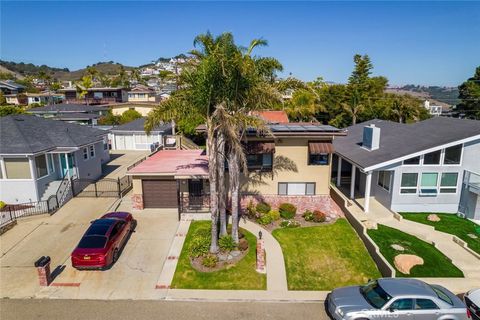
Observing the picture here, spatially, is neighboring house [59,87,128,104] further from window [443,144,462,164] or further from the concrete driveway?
window [443,144,462,164]

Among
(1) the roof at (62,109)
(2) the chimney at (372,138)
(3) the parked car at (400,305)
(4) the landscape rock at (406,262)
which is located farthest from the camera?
(1) the roof at (62,109)

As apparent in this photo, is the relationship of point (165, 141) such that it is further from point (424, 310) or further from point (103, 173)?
point (424, 310)

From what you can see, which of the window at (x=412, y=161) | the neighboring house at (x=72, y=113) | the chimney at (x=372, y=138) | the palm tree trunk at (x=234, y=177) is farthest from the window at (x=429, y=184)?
the neighboring house at (x=72, y=113)

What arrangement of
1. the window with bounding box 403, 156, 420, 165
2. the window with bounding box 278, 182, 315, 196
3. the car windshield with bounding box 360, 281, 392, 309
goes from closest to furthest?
the car windshield with bounding box 360, 281, 392, 309 → the window with bounding box 403, 156, 420, 165 → the window with bounding box 278, 182, 315, 196

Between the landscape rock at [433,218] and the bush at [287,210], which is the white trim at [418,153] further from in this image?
the bush at [287,210]

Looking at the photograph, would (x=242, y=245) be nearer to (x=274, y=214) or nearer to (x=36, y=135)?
(x=274, y=214)

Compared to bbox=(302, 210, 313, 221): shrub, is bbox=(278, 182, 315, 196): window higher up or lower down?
higher up

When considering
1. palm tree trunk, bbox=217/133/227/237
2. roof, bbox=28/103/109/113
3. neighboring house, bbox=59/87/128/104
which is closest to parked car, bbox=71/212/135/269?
palm tree trunk, bbox=217/133/227/237
